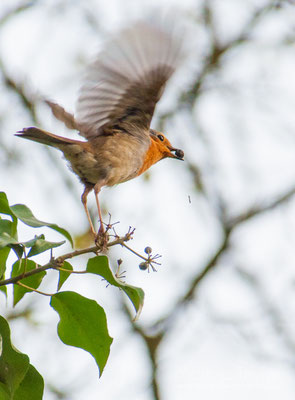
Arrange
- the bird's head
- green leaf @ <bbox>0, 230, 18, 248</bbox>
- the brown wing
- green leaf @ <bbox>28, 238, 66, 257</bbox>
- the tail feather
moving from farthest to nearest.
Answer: the bird's head
the brown wing
the tail feather
green leaf @ <bbox>28, 238, 66, 257</bbox>
green leaf @ <bbox>0, 230, 18, 248</bbox>

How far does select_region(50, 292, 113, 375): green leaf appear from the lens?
2.58m

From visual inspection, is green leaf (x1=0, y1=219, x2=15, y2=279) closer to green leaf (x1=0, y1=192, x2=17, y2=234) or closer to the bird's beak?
green leaf (x1=0, y1=192, x2=17, y2=234)

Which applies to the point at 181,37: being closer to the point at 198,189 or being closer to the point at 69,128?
the point at 69,128

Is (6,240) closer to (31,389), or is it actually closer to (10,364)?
(10,364)

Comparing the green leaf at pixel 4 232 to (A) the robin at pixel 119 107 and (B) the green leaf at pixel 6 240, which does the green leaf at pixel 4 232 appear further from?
(A) the robin at pixel 119 107

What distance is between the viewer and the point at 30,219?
2.52 m

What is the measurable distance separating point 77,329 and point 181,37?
1.89m

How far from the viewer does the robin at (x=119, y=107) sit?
3793mm

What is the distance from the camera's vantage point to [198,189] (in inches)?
444

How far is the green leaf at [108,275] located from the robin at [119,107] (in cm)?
105

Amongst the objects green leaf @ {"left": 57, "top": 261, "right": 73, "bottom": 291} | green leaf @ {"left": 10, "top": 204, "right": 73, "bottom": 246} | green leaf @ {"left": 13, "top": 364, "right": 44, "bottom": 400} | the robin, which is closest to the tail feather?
the robin

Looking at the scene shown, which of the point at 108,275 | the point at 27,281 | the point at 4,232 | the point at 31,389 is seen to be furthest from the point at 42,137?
the point at 31,389

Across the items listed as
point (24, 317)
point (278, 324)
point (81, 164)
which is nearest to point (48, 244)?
point (81, 164)

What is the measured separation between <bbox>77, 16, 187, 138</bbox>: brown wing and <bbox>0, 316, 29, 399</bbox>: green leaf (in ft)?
5.93
